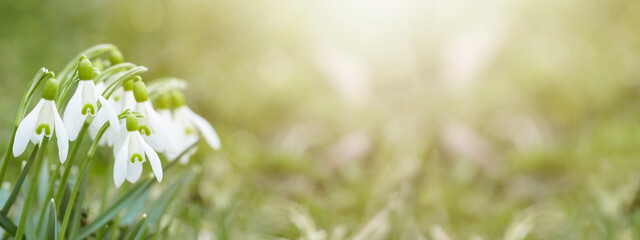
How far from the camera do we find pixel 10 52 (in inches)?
165

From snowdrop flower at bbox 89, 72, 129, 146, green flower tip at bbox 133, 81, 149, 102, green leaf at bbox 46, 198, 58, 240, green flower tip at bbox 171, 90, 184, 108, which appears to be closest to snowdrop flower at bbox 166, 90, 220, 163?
green flower tip at bbox 171, 90, 184, 108

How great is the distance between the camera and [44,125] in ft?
4.12

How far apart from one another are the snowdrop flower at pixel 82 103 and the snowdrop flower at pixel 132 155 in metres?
0.05

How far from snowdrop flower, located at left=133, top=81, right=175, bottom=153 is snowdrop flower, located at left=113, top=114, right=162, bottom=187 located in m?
0.06

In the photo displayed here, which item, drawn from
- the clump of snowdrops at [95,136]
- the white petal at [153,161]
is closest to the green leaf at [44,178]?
the clump of snowdrops at [95,136]

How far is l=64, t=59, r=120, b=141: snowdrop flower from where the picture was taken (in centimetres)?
125

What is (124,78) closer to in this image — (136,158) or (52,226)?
(136,158)

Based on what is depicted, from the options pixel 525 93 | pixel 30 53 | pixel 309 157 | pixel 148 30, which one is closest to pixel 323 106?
pixel 309 157

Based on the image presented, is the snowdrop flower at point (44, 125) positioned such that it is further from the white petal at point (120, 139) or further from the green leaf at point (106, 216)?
the green leaf at point (106, 216)

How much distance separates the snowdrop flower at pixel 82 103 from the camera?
1.25 metres

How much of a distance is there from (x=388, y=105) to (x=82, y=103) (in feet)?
7.79

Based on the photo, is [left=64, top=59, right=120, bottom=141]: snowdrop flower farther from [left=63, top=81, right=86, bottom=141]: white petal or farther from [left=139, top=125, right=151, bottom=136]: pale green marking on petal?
[left=139, top=125, right=151, bottom=136]: pale green marking on petal

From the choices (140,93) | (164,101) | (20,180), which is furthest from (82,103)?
(164,101)

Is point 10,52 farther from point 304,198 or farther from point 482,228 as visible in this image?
point 482,228
